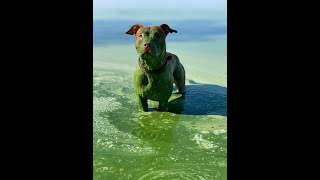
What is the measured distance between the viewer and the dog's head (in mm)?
4840

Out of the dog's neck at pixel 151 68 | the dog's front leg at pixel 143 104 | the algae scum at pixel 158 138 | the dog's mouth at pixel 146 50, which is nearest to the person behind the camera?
the algae scum at pixel 158 138

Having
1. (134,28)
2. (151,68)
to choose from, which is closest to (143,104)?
(151,68)

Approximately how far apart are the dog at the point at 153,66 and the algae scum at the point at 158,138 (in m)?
0.25

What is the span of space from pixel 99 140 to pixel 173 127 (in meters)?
0.94

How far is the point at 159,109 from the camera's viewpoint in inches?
217

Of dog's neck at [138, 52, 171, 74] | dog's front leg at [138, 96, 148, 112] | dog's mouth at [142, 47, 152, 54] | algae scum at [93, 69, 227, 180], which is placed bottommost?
algae scum at [93, 69, 227, 180]

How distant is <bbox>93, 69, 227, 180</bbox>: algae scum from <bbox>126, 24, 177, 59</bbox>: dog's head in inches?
34.3

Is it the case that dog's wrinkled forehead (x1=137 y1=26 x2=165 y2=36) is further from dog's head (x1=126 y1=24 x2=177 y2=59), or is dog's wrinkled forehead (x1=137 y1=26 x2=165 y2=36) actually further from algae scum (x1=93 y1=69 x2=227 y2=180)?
algae scum (x1=93 y1=69 x2=227 y2=180)

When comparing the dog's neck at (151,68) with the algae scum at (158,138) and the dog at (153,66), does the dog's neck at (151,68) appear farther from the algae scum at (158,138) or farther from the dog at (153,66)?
the algae scum at (158,138)

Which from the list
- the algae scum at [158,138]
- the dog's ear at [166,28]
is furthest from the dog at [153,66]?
the algae scum at [158,138]

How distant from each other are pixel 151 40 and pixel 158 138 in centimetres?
121

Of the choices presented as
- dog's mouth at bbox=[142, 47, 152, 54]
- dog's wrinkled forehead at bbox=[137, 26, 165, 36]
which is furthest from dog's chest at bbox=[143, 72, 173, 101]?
dog's wrinkled forehead at bbox=[137, 26, 165, 36]

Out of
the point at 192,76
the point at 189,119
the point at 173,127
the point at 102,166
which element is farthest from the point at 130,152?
the point at 192,76

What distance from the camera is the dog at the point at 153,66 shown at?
488 cm
